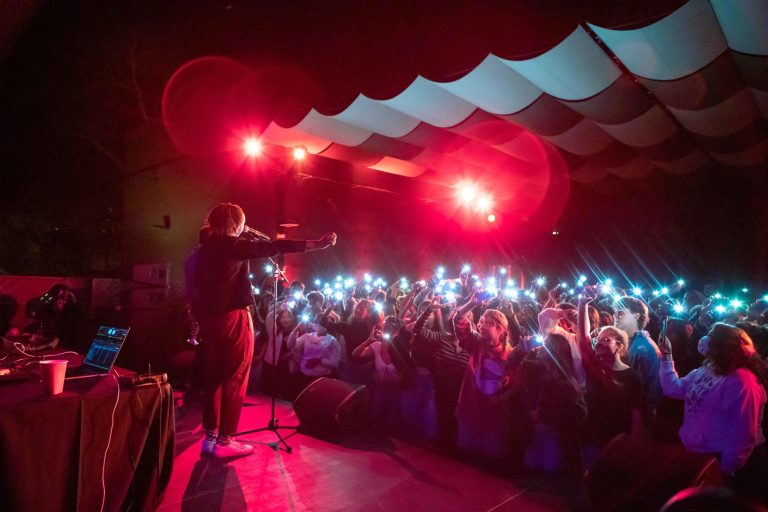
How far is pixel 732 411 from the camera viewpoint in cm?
254

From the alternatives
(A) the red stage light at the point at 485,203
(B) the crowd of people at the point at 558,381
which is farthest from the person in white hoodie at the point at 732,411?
(A) the red stage light at the point at 485,203

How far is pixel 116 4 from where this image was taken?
19.4ft

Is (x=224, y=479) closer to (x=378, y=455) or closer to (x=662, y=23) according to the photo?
(x=378, y=455)

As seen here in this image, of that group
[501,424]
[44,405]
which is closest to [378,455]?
[501,424]

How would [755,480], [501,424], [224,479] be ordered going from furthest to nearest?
1. [501,424]
2. [224,479]
3. [755,480]

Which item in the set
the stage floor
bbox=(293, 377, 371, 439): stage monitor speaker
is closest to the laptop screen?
the stage floor

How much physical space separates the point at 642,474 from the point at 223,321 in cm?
281

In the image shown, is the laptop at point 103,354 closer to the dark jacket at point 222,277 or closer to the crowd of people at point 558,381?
the dark jacket at point 222,277

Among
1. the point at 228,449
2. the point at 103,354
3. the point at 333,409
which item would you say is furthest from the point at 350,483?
the point at 103,354

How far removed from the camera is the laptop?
233 centimetres

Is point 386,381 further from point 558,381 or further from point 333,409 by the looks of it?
point 558,381

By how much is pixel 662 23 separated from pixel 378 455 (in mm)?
3719

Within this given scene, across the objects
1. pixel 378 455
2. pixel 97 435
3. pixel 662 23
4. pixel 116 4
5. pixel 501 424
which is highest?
pixel 116 4

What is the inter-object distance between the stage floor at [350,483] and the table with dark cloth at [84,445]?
713 mm
